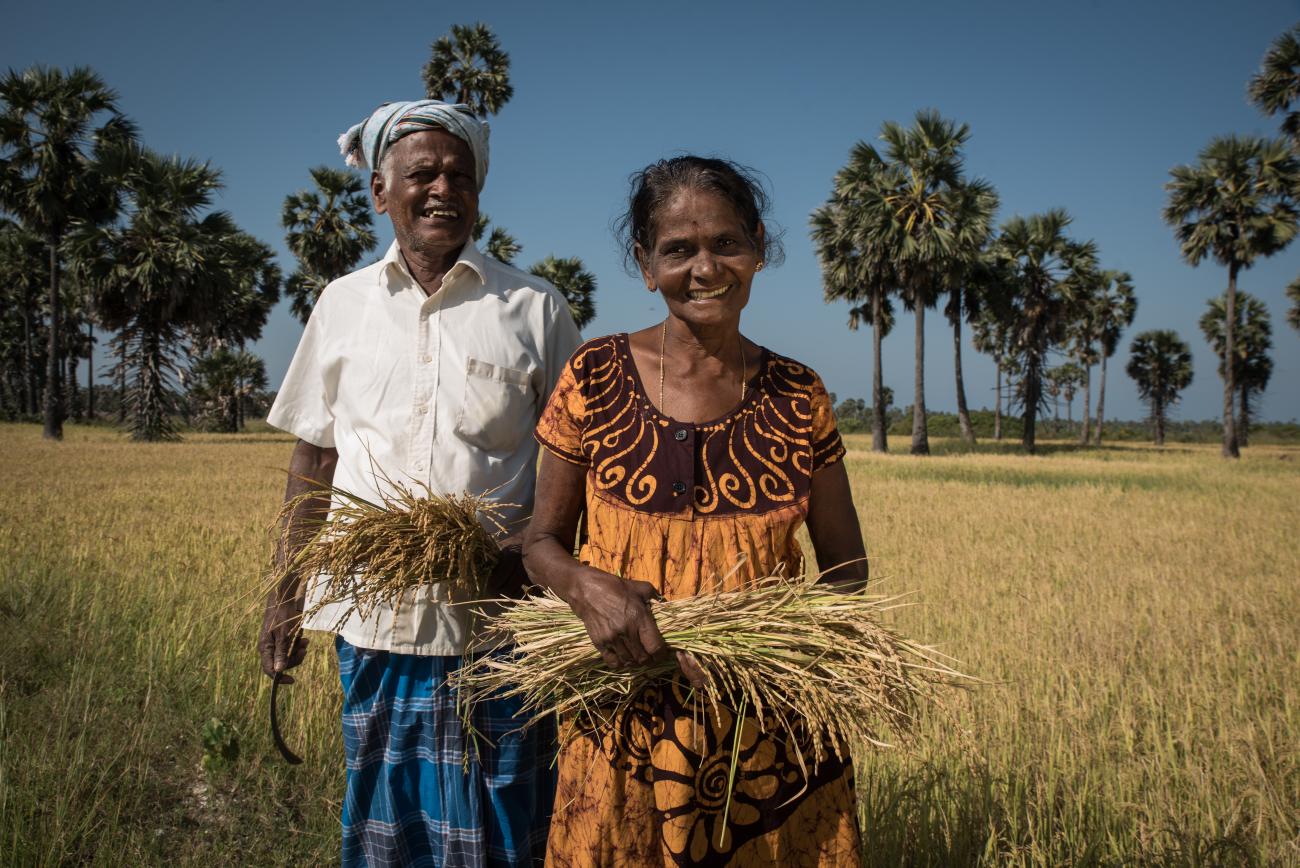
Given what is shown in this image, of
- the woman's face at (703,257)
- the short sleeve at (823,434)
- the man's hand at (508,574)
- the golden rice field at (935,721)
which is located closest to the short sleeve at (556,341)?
the man's hand at (508,574)

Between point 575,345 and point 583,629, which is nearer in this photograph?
point 583,629

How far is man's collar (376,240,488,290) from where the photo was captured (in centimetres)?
204

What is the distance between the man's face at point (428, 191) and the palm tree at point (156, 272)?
25.1 meters

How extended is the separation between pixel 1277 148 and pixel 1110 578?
90.6ft

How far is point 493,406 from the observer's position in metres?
1.99

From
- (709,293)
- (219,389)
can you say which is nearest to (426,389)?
(709,293)

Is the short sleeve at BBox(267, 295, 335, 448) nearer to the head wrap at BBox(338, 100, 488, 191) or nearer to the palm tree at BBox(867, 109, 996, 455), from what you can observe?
the head wrap at BBox(338, 100, 488, 191)

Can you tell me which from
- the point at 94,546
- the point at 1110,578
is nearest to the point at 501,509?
the point at 94,546

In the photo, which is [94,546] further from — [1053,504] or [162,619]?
[1053,504]

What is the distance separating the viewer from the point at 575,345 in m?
2.24

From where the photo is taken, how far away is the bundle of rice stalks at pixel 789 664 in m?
1.38

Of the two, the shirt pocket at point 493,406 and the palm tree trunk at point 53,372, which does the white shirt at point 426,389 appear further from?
the palm tree trunk at point 53,372

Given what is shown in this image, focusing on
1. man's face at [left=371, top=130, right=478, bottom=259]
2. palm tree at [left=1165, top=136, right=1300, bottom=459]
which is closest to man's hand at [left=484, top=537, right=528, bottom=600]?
man's face at [left=371, top=130, right=478, bottom=259]

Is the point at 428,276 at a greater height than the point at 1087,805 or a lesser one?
greater
